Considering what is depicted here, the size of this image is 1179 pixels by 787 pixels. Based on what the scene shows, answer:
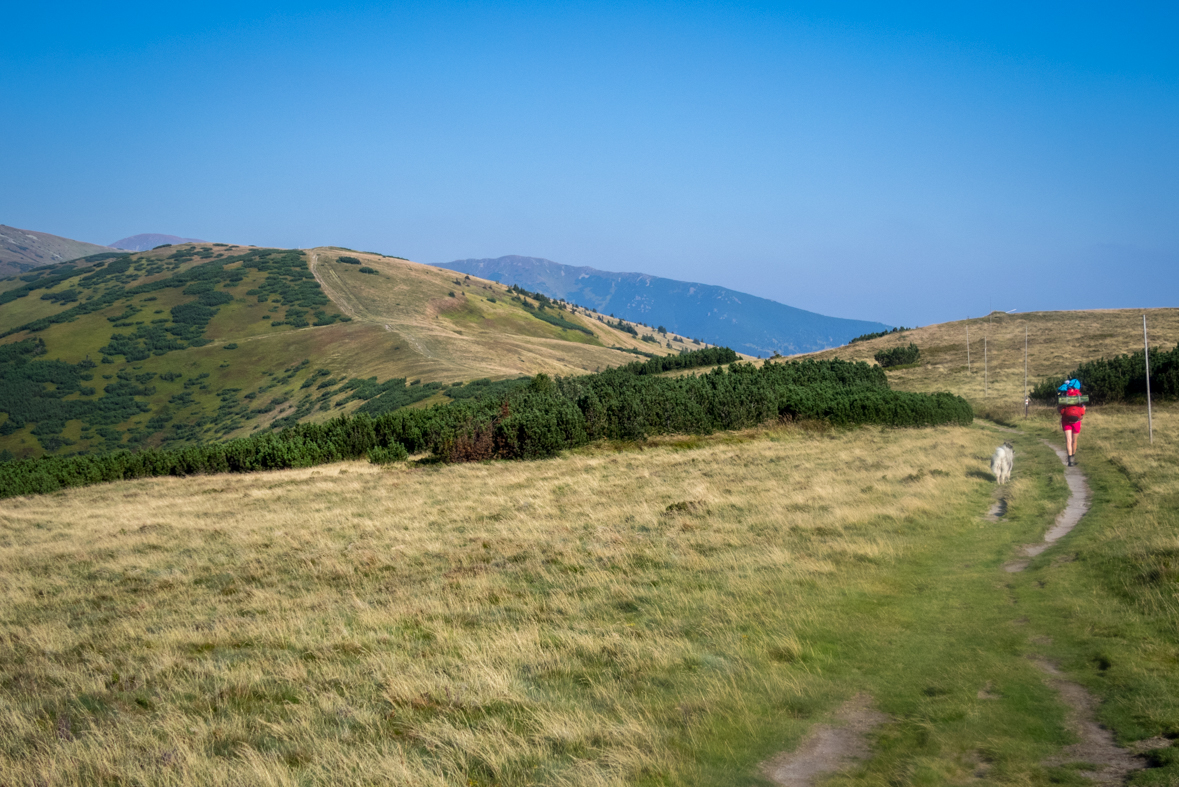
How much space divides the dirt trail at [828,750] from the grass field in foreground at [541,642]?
6.7 inches

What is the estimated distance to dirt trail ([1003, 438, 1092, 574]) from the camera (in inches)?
399

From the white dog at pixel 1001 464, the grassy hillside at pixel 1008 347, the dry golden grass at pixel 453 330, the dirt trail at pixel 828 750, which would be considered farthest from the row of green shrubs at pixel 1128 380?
the dry golden grass at pixel 453 330

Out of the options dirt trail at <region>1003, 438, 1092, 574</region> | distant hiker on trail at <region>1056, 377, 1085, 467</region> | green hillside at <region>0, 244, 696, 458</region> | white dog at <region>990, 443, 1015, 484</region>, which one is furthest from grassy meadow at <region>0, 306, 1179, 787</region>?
green hillside at <region>0, 244, 696, 458</region>

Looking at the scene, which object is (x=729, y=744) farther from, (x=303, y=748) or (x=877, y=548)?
(x=877, y=548)

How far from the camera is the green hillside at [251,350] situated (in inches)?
3533

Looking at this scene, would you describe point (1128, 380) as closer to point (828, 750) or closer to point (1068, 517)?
point (1068, 517)

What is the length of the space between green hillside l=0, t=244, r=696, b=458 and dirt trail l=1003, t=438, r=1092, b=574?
47816mm

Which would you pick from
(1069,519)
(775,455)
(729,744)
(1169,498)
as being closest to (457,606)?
(729,744)

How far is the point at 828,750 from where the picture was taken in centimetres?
523

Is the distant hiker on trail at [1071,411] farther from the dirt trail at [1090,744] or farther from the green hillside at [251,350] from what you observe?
the green hillside at [251,350]

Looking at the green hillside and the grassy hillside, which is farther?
the green hillside

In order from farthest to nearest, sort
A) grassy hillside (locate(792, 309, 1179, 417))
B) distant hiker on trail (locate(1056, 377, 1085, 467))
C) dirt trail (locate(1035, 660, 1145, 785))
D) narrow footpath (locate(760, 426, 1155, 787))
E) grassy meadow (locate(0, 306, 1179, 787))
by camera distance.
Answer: grassy hillside (locate(792, 309, 1179, 417)) → distant hiker on trail (locate(1056, 377, 1085, 467)) → grassy meadow (locate(0, 306, 1179, 787)) → narrow footpath (locate(760, 426, 1155, 787)) → dirt trail (locate(1035, 660, 1145, 785))

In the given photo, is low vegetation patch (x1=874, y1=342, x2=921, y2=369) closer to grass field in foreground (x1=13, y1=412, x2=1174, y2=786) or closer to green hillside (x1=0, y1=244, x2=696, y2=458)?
green hillside (x1=0, y1=244, x2=696, y2=458)

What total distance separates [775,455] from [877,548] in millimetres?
13434
